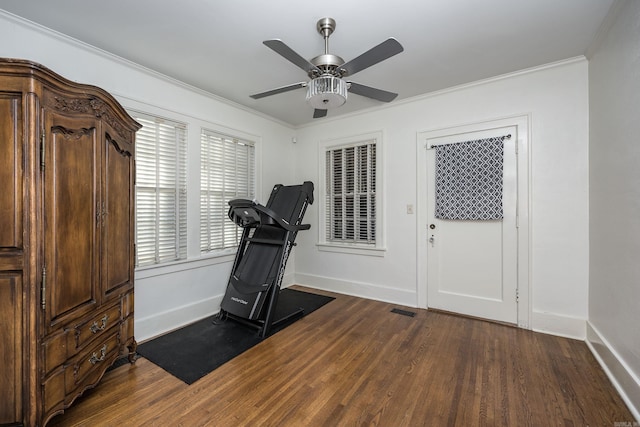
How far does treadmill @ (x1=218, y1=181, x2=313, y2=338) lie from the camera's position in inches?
115

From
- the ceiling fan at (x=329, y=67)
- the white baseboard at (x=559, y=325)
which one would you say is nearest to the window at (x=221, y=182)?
the ceiling fan at (x=329, y=67)

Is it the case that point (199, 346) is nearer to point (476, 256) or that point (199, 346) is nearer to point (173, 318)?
point (173, 318)

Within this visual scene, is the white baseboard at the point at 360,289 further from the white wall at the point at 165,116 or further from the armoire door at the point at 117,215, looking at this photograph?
the armoire door at the point at 117,215

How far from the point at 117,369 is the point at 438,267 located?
344 centimetres

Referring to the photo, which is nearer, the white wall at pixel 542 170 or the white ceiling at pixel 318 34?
the white ceiling at pixel 318 34

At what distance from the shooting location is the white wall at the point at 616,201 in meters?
1.79

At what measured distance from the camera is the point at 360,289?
407 centimetres

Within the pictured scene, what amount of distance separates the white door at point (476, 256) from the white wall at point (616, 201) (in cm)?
63

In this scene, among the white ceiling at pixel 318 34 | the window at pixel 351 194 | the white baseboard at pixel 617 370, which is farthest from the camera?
the window at pixel 351 194

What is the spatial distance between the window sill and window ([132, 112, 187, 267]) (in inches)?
81.3

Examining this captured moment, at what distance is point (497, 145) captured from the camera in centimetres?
307

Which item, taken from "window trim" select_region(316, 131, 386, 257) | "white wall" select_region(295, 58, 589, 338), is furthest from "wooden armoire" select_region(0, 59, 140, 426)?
"white wall" select_region(295, 58, 589, 338)

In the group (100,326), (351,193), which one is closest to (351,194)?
(351,193)

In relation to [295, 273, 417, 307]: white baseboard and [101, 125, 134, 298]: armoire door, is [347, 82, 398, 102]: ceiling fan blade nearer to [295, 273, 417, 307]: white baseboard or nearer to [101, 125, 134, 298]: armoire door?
[101, 125, 134, 298]: armoire door
